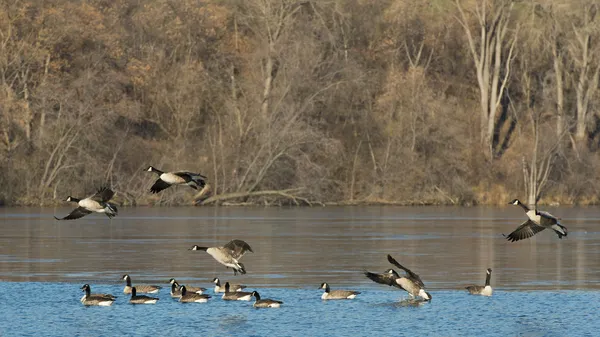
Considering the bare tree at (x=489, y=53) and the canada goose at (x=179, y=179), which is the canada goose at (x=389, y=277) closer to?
the canada goose at (x=179, y=179)

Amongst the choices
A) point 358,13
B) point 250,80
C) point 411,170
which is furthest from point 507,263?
point 358,13

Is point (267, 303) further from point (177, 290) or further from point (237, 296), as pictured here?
point (177, 290)

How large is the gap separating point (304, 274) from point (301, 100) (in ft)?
141

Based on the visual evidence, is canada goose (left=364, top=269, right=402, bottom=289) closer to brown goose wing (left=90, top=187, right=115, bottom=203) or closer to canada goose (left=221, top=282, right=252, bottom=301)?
canada goose (left=221, top=282, right=252, bottom=301)

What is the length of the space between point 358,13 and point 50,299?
62.8 meters

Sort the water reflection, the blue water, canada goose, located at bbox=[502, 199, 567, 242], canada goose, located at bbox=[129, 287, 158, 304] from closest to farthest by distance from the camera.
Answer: the blue water, canada goose, located at bbox=[502, 199, 567, 242], canada goose, located at bbox=[129, 287, 158, 304], the water reflection

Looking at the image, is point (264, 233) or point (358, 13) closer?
point (264, 233)

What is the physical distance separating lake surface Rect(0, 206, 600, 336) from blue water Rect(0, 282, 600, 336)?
0.02 m

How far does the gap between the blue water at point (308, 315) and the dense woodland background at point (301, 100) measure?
38.0 metres

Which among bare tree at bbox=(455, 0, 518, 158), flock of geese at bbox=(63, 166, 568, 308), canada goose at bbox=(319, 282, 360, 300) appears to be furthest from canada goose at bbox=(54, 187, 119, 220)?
bare tree at bbox=(455, 0, 518, 158)

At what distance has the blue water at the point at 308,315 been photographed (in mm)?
17750

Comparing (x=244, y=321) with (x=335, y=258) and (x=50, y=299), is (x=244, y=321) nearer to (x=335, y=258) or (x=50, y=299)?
(x=50, y=299)

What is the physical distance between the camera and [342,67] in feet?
235

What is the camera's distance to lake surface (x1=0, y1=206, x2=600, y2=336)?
18422 mm
